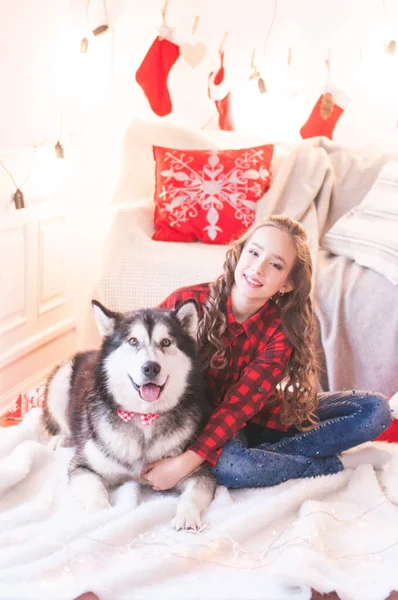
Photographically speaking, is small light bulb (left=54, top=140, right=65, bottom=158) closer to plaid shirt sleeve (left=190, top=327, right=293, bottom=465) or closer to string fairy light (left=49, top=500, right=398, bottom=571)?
plaid shirt sleeve (left=190, top=327, right=293, bottom=465)

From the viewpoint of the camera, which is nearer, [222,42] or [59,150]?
[59,150]

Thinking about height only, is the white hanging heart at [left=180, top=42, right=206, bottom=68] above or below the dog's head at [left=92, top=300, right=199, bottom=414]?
above

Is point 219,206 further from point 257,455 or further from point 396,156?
point 257,455

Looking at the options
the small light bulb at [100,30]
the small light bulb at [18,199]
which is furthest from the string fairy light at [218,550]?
the small light bulb at [100,30]

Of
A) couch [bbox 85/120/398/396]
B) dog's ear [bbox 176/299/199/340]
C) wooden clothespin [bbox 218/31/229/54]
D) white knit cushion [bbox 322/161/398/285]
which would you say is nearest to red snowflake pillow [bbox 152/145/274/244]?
couch [bbox 85/120/398/396]

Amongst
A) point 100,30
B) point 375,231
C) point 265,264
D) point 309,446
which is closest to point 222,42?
point 100,30

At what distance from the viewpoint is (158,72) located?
3.33 meters

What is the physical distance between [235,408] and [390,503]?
0.41 metres

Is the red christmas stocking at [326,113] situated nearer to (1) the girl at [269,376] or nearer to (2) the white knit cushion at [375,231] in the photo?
(2) the white knit cushion at [375,231]

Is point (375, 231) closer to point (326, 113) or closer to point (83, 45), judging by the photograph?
point (326, 113)

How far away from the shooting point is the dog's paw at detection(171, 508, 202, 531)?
1.44 m

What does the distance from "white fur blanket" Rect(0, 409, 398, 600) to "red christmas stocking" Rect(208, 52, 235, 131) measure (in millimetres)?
2229

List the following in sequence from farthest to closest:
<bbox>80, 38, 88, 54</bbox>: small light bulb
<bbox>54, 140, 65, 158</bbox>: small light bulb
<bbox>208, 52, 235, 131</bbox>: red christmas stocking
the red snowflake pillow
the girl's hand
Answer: <bbox>208, 52, 235, 131</bbox>: red christmas stocking
<bbox>80, 38, 88, 54</bbox>: small light bulb
<bbox>54, 140, 65, 158</bbox>: small light bulb
the red snowflake pillow
the girl's hand

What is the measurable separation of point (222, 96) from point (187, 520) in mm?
2476
